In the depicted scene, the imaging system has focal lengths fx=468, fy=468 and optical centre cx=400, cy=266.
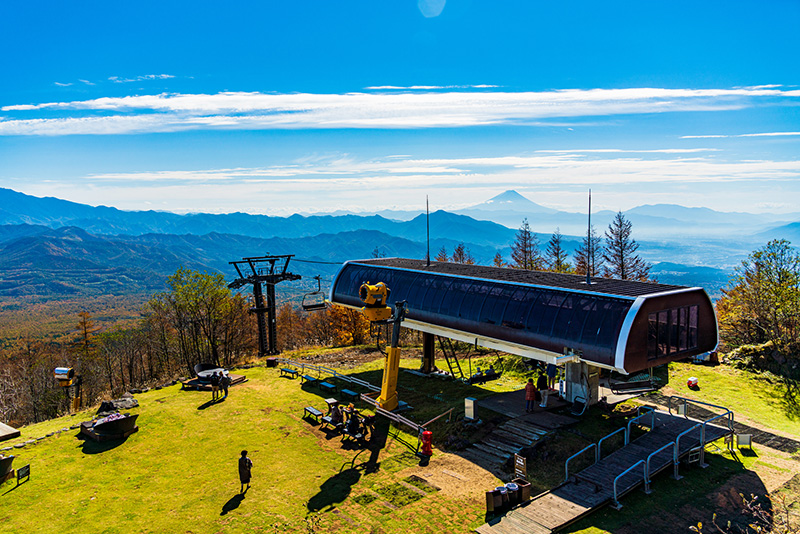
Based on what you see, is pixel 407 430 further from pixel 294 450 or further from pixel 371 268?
pixel 371 268

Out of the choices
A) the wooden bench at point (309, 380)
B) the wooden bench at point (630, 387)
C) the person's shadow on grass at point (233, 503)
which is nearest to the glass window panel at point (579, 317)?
the wooden bench at point (630, 387)

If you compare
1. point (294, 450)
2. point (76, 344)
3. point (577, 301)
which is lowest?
point (76, 344)

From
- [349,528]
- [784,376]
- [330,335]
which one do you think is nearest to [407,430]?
[349,528]

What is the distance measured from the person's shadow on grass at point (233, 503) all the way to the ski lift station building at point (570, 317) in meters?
15.8

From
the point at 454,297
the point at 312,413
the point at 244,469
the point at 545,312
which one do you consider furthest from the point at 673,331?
the point at 244,469

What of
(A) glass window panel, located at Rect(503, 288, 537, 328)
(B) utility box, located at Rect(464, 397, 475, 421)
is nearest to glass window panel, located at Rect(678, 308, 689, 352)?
(A) glass window panel, located at Rect(503, 288, 537, 328)

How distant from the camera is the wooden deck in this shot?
16875 millimetres

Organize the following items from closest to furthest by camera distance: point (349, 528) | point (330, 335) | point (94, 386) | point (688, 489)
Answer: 1. point (349, 528)
2. point (688, 489)
3. point (94, 386)
4. point (330, 335)

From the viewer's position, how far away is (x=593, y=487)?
18.9 metres

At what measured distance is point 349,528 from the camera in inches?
680

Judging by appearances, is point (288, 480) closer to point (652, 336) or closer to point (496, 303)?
point (496, 303)

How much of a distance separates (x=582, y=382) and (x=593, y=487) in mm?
8027

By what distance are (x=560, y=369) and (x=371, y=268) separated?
17.4 metres

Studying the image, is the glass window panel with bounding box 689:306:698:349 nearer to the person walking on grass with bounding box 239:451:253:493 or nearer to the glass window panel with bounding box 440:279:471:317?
the glass window panel with bounding box 440:279:471:317
